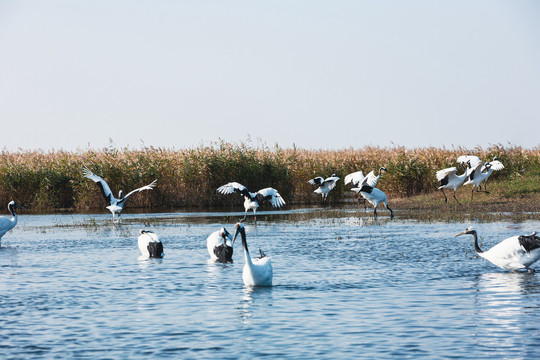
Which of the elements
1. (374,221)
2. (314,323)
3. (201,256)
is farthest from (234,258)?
(374,221)

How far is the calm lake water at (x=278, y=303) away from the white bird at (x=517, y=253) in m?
0.25

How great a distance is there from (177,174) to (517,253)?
25.6 metres

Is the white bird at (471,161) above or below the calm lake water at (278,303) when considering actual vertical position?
above

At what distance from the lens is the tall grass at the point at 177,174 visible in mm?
36969

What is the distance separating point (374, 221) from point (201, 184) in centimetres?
1337

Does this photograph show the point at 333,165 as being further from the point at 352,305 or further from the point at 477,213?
the point at 352,305

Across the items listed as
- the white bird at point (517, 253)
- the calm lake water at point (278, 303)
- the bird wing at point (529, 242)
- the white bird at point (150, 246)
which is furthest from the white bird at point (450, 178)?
the bird wing at point (529, 242)

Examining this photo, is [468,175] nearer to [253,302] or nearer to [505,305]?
[505,305]

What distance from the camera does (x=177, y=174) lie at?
37.0m

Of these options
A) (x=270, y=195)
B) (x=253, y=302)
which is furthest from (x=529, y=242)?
Result: (x=270, y=195)

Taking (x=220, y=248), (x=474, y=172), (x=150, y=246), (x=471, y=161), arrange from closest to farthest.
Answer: (x=220, y=248)
(x=150, y=246)
(x=474, y=172)
(x=471, y=161)

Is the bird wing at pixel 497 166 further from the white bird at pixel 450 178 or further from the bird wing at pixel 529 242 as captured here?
the bird wing at pixel 529 242

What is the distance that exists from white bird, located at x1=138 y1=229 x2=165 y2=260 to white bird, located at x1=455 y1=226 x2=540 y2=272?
705cm

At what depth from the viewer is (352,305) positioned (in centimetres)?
1102
